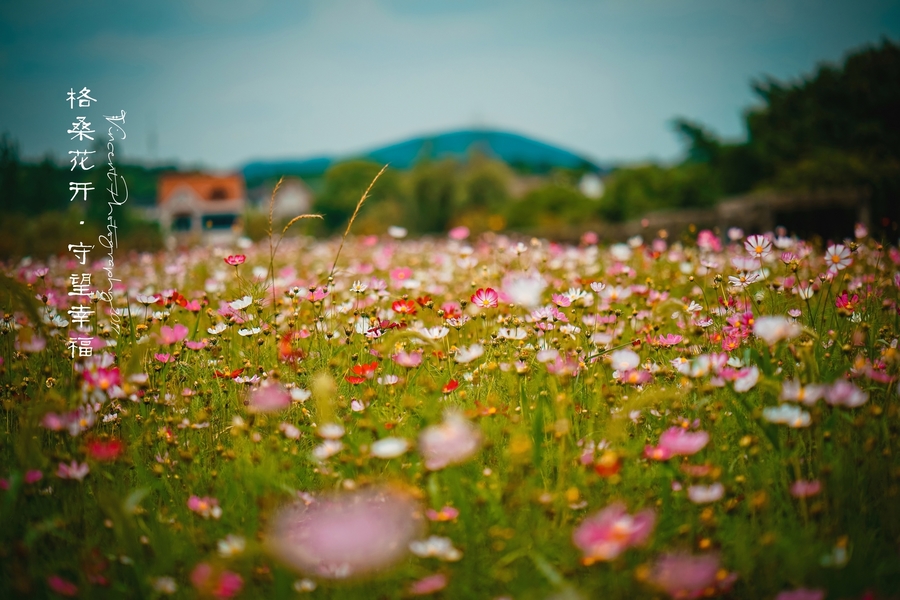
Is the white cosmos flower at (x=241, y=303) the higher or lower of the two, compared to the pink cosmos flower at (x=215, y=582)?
higher

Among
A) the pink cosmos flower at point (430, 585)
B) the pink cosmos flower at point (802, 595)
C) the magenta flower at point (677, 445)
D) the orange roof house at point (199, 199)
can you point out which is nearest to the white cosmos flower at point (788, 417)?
the magenta flower at point (677, 445)

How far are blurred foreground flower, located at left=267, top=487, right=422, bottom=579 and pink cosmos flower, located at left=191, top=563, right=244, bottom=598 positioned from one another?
0.09 meters

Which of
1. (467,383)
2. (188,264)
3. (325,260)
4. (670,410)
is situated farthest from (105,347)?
(325,260)

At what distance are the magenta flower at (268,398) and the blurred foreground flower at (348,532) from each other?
334mm

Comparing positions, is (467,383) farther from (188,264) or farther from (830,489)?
(188,264)

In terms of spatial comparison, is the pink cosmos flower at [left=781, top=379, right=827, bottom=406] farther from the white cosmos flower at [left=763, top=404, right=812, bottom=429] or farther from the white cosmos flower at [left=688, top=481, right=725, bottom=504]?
the white cosmos flower at [left=688, top=481, right=725, bottom=504]

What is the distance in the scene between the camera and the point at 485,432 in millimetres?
1726

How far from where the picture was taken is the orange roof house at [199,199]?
44.6m

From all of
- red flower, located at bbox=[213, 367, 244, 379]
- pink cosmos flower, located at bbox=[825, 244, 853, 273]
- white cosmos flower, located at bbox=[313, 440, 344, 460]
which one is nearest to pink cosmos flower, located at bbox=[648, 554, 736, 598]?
white cosmos flower, located at bbox=[313, 440, 344, 460]

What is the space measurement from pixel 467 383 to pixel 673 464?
2.52 ft

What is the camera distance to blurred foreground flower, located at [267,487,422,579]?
1176mm

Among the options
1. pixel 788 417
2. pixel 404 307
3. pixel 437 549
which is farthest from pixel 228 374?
pixel 788 417

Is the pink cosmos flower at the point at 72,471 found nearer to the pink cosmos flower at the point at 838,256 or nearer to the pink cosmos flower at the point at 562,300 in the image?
the pink cosmos flower at the point at 562,300

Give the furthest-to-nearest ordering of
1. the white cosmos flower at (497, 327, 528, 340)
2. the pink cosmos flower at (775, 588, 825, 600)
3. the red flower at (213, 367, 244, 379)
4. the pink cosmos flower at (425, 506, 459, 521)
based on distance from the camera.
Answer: the white cosmos flower at (497, 327, 528, 340) < the red flower at (213, 367, 244, 379) < the pink cosmos flower at (425, 506, 459, 521) < the pink cosmos flower at (775, 588, 825, 600)
